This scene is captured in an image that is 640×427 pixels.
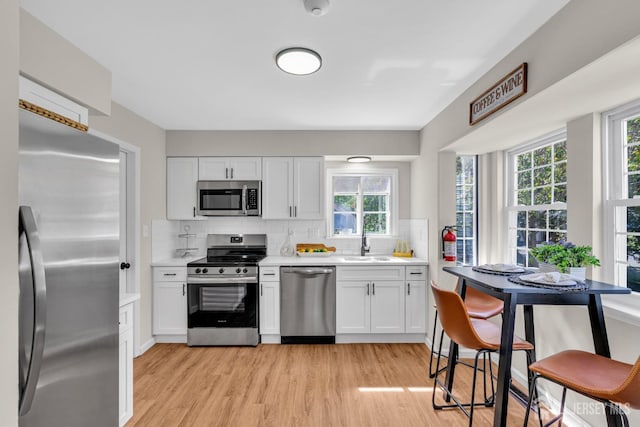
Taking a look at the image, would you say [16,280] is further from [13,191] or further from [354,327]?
[354,327]

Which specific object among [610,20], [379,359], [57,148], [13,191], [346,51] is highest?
[346,51]

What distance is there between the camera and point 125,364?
197 cm

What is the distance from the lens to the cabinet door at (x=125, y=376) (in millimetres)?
1941

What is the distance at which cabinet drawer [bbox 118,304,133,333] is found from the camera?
1.92m

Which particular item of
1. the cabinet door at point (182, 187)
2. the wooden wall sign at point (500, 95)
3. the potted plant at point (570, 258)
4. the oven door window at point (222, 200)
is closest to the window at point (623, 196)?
the potted plant at point (570, 258)

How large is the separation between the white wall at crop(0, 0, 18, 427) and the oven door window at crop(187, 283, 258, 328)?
2607mm

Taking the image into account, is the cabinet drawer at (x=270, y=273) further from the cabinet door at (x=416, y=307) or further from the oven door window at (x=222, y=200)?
the cabinet door at (x=416, y=307)

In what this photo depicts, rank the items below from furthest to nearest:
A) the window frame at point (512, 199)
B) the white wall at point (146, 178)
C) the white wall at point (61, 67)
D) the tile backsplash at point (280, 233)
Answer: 1. the tile backsplash at point (280, 233)
2. the white wall at point (146, 178)
3. the window frame at point (512, 199)
4. the white wall at point (61, 67)

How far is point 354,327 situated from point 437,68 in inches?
105

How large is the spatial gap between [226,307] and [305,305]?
86cm

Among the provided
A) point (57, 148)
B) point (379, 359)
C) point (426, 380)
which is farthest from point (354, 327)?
point (57, 148)

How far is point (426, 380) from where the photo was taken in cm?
272

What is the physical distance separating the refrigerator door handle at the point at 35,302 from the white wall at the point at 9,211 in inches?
2.3

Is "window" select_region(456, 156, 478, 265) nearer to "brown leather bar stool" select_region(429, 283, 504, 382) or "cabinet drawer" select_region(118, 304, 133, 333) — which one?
"brown leather bar stool" select_region(429, 283, 504, 382)
